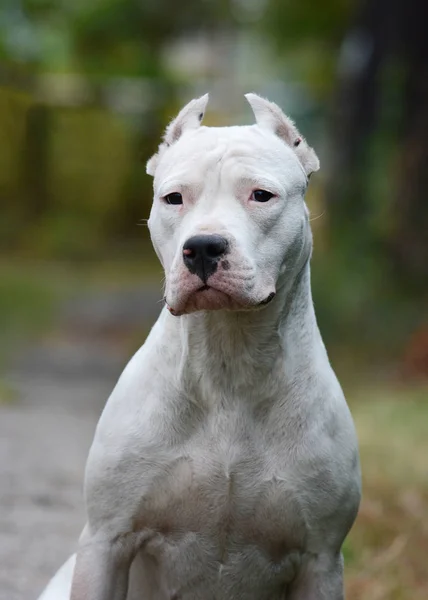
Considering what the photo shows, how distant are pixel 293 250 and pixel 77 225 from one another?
60.9 feet

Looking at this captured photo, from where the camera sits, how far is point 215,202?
3.72 metres

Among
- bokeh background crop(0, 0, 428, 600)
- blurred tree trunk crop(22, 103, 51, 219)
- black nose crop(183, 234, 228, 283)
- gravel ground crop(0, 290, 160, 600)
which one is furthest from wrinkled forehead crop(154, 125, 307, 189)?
blurred tree trunk crop(22, 103, 51, 219)

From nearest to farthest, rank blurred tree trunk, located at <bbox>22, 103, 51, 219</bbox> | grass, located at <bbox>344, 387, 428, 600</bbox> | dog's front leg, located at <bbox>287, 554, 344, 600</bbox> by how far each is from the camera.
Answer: dog's front leg, located at <bbox>287, 554, 344, 600</bbox> < grass, located at <bbox>344, 387, 428, 600</bbox> < blurred tree trunk, located at <bbox>22, 103, 51, 219</bbox>

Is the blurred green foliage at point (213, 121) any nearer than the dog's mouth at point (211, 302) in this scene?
No

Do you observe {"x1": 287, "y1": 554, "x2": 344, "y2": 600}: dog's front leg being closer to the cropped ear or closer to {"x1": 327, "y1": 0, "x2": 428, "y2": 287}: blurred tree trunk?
the cropped ear

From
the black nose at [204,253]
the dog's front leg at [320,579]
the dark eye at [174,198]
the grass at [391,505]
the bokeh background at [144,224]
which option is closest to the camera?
the black nose at [204,253]

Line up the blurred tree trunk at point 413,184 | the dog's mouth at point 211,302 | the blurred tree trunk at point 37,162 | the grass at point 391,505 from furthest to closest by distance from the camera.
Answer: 1. the blurred tree trunk at point 37,162
2. the blurred tree trunk at point 413,184
3. the grass at point 391,505
4. the dog's mouth at point 211,302

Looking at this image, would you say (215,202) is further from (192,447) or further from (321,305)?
(321,305)

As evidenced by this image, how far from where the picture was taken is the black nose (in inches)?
140

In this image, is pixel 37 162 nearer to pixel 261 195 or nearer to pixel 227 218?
pixel 261 195

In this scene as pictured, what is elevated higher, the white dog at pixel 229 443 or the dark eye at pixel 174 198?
the dark eye at pixel 174 198

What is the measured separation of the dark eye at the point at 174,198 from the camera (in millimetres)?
3779

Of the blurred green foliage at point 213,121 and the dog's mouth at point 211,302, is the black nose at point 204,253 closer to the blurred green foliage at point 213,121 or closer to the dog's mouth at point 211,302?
the dog's mouth at point 211,302

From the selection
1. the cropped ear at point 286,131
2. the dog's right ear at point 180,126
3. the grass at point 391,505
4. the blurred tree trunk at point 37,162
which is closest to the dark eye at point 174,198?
the dog's right ear at point 180,126
